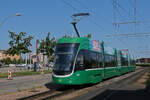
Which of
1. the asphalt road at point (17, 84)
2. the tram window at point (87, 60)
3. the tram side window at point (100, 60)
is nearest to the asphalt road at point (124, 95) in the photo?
the tram window at point (87, 60)

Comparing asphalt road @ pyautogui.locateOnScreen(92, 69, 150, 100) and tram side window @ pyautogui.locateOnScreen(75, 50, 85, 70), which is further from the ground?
tram side window @ pyautogui.locateOnScreen(75, 50, 85, 70)

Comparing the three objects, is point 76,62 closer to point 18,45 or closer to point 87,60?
point 87,60

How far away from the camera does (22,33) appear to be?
1516 inches

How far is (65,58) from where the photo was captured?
1421 centimetres

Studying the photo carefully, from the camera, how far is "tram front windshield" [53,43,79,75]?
45.8 feet

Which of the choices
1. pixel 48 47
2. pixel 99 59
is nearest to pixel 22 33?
pixel 48 47

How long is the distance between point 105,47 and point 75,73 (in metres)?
7.64

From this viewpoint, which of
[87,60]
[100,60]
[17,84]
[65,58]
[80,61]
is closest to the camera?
[65,58]

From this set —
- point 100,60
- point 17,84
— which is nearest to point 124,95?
point 100,60

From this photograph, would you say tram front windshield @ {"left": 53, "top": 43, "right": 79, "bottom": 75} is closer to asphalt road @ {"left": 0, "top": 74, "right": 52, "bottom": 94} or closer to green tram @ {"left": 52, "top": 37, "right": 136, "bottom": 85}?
green tram @ {"left": 52, "top": 37, "right": 136, "bottom": 85}

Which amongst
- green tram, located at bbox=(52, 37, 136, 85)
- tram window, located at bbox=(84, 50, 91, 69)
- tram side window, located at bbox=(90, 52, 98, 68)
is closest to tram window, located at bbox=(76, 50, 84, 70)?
green tram, located at bbox=(52, 37, 136, 85)

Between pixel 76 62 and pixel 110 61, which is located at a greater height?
pixel 110 61

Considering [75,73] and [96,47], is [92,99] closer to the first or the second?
[75,73]

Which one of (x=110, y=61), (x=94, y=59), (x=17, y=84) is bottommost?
(x=17, y=84)
